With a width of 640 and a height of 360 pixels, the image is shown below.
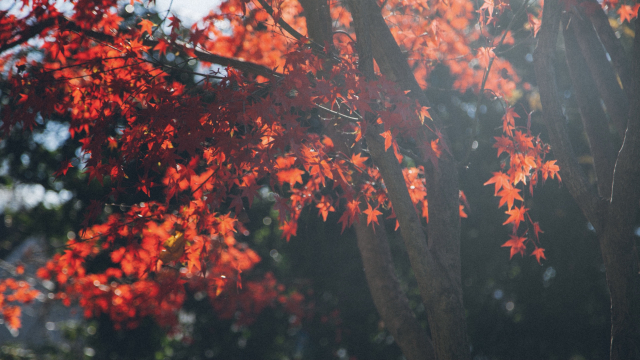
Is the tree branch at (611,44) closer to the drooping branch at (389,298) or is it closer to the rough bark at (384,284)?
the rough bark at (384,284)

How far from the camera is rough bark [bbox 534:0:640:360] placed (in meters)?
2.60

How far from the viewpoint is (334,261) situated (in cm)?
754

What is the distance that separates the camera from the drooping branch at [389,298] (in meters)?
3.28

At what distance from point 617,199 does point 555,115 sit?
0.73 metres

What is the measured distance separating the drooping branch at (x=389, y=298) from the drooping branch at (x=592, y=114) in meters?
1.85

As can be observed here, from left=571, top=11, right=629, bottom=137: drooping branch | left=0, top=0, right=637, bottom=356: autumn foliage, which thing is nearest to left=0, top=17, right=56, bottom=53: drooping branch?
left=0, top=0, right=637, bottom=356: autumn foliage

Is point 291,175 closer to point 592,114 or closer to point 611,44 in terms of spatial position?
point 592,114

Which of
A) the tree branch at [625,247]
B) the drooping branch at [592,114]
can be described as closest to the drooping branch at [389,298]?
the tree branch at [625,247]

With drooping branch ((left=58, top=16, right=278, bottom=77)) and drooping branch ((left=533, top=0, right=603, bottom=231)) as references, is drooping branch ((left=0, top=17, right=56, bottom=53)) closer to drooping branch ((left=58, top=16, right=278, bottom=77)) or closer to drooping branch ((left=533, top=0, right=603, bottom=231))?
drooping branch ((left=58, top=16, right=278, bottom=77))

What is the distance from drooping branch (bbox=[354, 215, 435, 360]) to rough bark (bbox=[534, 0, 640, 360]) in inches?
54.2

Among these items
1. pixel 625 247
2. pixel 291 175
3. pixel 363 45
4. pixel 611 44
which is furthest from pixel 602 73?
pixel 291 175

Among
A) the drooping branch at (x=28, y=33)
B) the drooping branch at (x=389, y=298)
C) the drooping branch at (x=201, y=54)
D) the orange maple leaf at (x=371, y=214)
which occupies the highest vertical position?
the drooping branch at (x=28, y=33)

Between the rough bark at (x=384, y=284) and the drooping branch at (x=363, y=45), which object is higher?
the drooping branch at (x=363, y=45)

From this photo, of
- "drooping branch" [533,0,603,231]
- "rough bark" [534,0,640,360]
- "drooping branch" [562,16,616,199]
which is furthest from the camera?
"drooping branch" [562,16,616,199]
